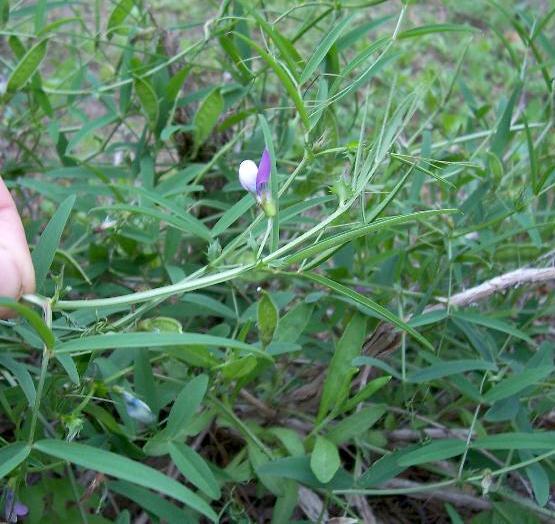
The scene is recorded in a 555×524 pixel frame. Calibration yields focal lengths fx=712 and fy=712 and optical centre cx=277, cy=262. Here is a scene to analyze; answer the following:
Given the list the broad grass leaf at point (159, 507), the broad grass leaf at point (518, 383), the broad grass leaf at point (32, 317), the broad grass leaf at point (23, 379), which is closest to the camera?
the broad grass leaf at point (32, 317)

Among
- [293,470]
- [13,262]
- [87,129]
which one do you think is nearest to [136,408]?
[293,470]

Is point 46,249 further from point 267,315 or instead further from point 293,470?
point 293,470

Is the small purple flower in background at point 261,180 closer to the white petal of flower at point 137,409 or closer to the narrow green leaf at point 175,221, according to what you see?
the narrow green leaf at point 175,221

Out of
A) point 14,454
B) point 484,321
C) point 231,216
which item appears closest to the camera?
point 14,454

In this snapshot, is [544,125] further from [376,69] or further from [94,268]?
[94,268]

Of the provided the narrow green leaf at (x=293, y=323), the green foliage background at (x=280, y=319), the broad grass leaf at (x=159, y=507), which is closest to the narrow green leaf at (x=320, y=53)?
the green foliage background at (x=280, y=319)

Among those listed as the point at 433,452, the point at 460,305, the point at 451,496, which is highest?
the point at 460,305
